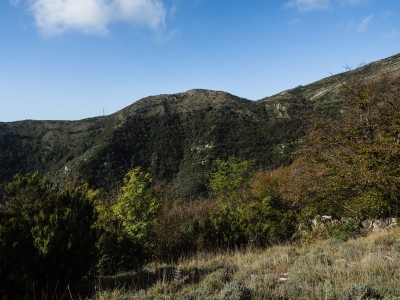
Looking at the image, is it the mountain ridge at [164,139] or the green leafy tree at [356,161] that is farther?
the mountain ridge at [164,139]

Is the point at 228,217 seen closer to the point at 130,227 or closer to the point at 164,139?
the point at 130,227

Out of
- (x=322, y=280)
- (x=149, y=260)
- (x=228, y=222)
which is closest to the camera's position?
(x=322, y=280)

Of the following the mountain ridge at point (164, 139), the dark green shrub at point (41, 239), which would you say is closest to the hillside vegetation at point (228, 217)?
the dark green shrub at point (41, 239)

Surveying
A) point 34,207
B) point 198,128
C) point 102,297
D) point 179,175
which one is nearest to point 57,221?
point 34,207

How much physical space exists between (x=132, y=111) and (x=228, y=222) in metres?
67.1

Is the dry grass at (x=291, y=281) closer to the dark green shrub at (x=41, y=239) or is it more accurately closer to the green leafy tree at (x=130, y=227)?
the dark green shrub at (x=41, y=239)

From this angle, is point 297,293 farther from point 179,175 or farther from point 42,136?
point 42,136

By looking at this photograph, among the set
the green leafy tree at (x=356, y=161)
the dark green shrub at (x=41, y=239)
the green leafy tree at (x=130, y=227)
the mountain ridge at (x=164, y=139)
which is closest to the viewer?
the dark green shrub at (x=41, y=239)

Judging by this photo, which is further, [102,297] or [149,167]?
[149,167]

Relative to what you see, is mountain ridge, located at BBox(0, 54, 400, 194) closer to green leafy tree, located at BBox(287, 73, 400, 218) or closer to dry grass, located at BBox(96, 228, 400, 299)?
green leafy tree, located at BBox(287, 73, 400, 218)

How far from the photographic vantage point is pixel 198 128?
68812mm

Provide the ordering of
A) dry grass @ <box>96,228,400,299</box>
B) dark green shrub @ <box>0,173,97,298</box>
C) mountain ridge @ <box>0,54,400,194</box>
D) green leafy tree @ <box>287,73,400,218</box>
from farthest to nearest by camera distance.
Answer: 1. mountain ridge @ <box>0,54,400,194</box>
2. green leafy tree @ <box>287,73,400,218</box>
3. dark green shrub @ <box>0,173,97,298</box>
4. dry grass @ <box>96,228,400,299</box>

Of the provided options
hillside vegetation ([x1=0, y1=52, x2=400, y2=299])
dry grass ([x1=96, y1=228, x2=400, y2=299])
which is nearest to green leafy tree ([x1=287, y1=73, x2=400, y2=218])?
hillside vegetation ([x1=0, y1=52, x2=400, y2=299])

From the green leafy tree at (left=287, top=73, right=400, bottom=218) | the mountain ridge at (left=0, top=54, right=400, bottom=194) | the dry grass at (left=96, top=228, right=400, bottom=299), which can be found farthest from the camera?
the mountain ridge at (left=0, top=54, right=400, bottom=194)
